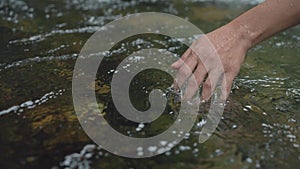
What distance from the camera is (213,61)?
1644 millimetres

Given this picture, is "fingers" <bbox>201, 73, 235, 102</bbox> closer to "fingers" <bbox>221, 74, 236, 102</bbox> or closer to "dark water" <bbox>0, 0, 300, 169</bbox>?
"fingers" <bbox>221, 74, 236, 102</bbox>

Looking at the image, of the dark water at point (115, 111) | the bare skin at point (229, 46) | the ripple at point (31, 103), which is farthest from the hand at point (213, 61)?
the ripple at point (31, 103)

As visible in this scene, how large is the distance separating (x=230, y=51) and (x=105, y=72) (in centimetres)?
69

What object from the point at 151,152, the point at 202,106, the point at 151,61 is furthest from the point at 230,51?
the point at 151,61

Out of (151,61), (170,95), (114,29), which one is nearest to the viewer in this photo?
(170,95)

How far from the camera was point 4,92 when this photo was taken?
1884 mm

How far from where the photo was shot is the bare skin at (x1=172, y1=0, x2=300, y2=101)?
165 cm

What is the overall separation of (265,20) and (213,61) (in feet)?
0.97

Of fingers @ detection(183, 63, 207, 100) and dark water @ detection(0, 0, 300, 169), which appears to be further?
fingers @ detection(183, 63, 207, 100)

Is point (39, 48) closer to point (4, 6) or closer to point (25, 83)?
point (25, 83)

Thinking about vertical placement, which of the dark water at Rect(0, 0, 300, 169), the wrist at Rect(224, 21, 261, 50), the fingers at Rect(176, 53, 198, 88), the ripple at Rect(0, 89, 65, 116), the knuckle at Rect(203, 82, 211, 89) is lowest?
the dark water at Rect(0, 0, 300, 169)

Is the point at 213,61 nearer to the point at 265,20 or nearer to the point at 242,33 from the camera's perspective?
the point at 242,33

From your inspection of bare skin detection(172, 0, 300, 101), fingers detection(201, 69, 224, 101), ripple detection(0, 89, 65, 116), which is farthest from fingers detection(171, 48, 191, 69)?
ripple detection(0, 89, 65, 116)

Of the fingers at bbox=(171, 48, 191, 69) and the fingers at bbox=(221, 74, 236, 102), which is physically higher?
the fingers at bbox=(171, 48, 191, 69)
